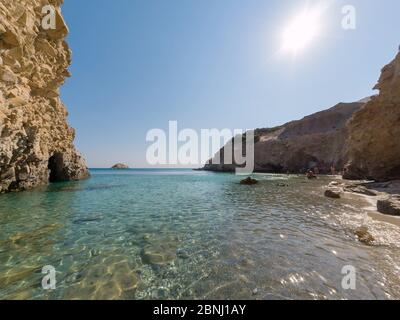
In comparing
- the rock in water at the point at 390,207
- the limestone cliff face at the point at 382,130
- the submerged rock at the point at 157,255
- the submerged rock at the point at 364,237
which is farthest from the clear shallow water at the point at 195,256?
the limestone cliff face at the point at 382,130

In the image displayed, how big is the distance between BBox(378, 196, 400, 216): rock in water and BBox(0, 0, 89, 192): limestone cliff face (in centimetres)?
2558

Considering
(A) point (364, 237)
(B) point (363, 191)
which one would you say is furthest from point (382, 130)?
(A) point (364, 237)

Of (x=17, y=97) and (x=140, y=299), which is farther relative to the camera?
(x=17, y=97)

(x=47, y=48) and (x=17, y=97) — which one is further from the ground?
(x=47, y=48)

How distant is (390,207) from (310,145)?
59.7 m

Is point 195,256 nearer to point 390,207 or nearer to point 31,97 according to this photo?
point 390,207

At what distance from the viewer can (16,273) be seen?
4.58 meters

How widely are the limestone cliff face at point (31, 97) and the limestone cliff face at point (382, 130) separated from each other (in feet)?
117

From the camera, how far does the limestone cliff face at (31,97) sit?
14.7 meters

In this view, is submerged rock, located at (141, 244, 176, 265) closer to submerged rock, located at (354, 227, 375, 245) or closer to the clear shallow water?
the clear shallow water

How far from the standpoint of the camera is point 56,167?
30.5 meters
